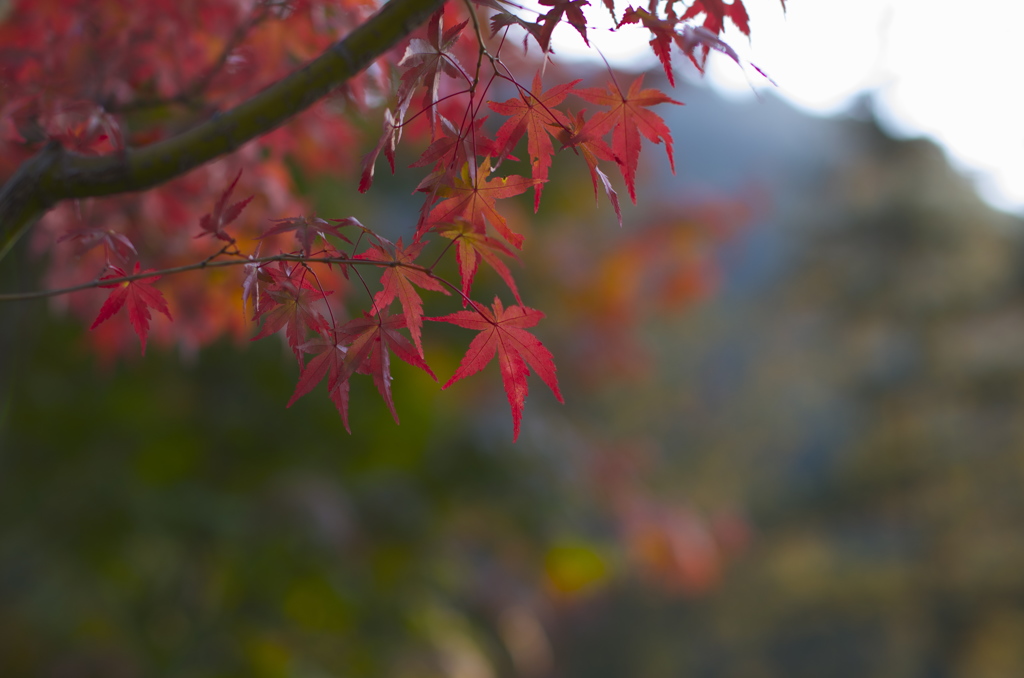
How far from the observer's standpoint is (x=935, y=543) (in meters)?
4.19

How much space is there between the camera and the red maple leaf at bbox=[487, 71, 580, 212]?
0.75 meters

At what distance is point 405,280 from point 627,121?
290mm

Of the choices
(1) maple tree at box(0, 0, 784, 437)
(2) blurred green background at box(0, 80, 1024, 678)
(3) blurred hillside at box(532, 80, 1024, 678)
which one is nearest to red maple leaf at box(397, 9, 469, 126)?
(1) maple tree at box(0, 0, 784, 437)

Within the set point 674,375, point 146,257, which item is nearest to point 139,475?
point 146,257

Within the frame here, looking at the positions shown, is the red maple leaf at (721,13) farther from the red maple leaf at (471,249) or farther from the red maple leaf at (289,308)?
the red maple leaf at (289,308)

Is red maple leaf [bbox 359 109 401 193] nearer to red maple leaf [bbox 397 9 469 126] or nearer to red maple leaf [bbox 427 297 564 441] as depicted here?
red maple leaf [bbox 397 9 469 126]

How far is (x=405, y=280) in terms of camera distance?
738mm

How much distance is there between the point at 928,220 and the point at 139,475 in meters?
4.57

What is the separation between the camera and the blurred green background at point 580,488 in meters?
3.12

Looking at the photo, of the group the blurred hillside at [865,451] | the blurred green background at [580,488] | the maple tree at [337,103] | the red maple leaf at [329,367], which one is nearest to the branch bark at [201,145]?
the maple tree at [337,103]

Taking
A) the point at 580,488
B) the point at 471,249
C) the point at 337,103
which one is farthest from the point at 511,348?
the point at 580,488

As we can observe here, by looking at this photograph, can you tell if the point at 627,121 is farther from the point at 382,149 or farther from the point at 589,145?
the point at 382,149

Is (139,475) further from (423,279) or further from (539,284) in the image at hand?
(423,279)

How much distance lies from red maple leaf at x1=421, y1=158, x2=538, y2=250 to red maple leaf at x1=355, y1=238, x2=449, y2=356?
35 mm
